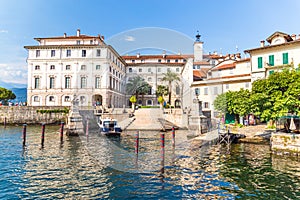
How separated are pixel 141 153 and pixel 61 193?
8.69 metres

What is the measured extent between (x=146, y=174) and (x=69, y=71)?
147 ft

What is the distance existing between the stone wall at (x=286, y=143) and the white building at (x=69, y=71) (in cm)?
3813

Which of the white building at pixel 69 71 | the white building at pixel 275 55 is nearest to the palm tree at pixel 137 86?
the white building at pixel 69 71

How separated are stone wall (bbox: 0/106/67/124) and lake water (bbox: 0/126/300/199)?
26.6 metres

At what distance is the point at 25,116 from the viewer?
44625mm

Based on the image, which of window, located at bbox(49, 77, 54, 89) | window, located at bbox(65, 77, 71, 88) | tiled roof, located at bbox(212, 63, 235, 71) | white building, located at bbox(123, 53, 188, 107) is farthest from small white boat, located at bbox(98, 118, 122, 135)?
white building, located at bbox(123, 53, 188, 107)

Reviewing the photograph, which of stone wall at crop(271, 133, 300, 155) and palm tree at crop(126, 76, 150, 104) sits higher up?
palm tree at crop(126, 76, 150, 104)

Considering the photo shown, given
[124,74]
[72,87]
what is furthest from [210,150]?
[124,74]

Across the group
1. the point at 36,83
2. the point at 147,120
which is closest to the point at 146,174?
the point at 147,120

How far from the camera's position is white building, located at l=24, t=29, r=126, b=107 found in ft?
164

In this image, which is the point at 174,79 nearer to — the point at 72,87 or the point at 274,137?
the point at 72,87

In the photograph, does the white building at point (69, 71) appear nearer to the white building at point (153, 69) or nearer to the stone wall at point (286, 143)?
the white building at point (153, 69)

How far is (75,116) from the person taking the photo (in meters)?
27.7

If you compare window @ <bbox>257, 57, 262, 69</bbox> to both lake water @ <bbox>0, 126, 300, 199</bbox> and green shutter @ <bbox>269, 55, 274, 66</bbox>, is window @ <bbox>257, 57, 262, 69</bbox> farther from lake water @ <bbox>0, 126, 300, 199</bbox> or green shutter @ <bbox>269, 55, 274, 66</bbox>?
lake water @ <bbox>0, 126, 300, 199</bbox>
